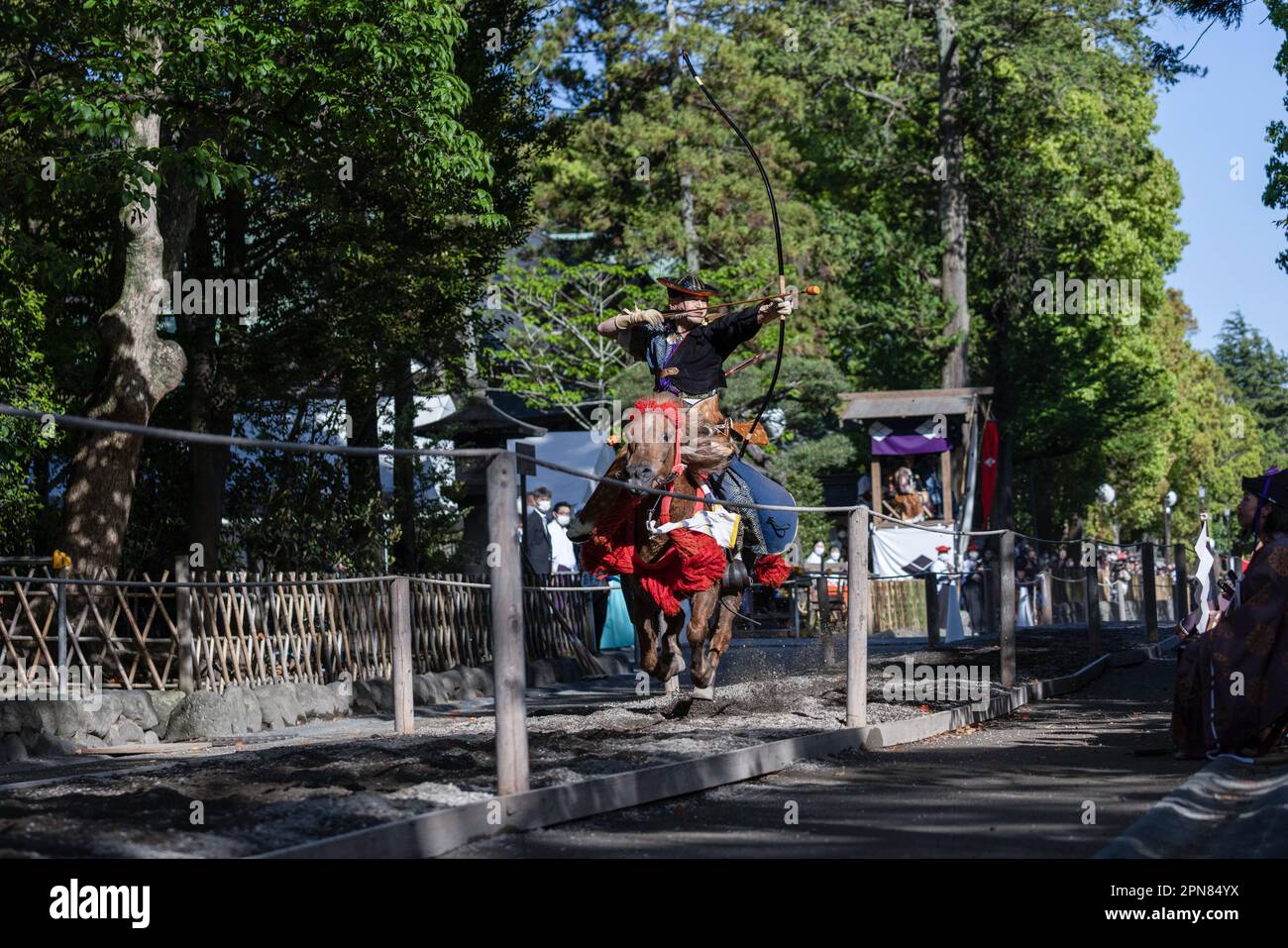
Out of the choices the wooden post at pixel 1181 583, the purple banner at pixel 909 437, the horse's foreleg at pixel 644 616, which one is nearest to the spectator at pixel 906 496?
the purple banner at pixel 909 437

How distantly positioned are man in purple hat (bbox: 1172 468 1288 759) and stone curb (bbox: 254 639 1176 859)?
6.14ft

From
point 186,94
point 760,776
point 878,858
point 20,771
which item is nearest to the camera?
point 878,858

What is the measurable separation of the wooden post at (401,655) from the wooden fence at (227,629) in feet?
5.63

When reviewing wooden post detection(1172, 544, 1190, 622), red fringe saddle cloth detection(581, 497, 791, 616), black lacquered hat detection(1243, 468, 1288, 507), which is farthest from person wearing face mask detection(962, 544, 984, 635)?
black lacquered hat detection(1243, 468, 1288, 507)

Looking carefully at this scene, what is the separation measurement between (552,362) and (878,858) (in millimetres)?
31838

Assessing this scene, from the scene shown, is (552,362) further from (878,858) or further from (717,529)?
(878,858)

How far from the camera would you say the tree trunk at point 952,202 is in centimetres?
3628

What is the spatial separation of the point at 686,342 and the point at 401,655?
299 cm

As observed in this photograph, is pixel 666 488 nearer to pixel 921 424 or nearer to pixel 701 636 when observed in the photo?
pixel 701 636

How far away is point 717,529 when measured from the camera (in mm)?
12016

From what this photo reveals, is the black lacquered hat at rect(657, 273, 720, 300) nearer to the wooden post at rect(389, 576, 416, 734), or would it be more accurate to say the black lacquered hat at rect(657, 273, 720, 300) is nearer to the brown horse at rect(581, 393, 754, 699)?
the brown horse at rect(581, 393, 754, 699)

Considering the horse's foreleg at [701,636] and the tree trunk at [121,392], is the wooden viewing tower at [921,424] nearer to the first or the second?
the tree trunk at [121,392]

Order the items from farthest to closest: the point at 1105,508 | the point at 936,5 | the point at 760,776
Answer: the point at 1105,508
the point at 936,5
the point at 760,776

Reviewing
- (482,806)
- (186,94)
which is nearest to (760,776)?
(482,806)
